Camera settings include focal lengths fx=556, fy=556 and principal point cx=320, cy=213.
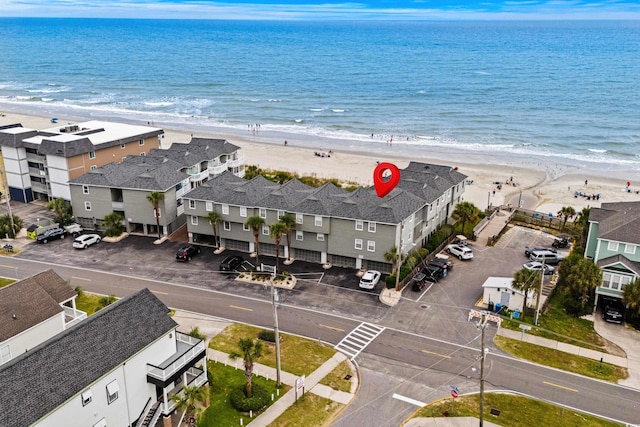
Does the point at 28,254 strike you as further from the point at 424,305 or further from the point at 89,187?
the point at 424,305

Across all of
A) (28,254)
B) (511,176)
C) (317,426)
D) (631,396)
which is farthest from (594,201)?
(28,254)

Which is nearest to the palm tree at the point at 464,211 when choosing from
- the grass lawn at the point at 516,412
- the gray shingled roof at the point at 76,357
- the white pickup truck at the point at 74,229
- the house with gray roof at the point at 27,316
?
the grass lawn at the point at 516,412

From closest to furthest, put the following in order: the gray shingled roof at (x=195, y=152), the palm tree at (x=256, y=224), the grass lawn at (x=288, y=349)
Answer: the grass lawn at (x=288, y=349) < the palm tree at (x=256, y=224) < the gray shingled roof at (x=195, y=152)

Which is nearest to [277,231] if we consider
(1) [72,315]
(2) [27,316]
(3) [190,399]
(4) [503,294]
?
(1) [72,315]

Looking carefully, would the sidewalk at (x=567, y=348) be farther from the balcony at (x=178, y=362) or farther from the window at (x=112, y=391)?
the window at (x=112, y=391)

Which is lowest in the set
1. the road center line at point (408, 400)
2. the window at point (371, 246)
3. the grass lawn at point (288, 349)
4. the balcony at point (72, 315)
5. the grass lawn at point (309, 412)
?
the road center line at point (408, 400)

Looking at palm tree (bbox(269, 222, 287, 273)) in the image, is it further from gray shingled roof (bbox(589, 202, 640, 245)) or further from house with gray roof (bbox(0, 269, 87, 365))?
gray shingled roof (bbox(589, 202, 640, 245))
